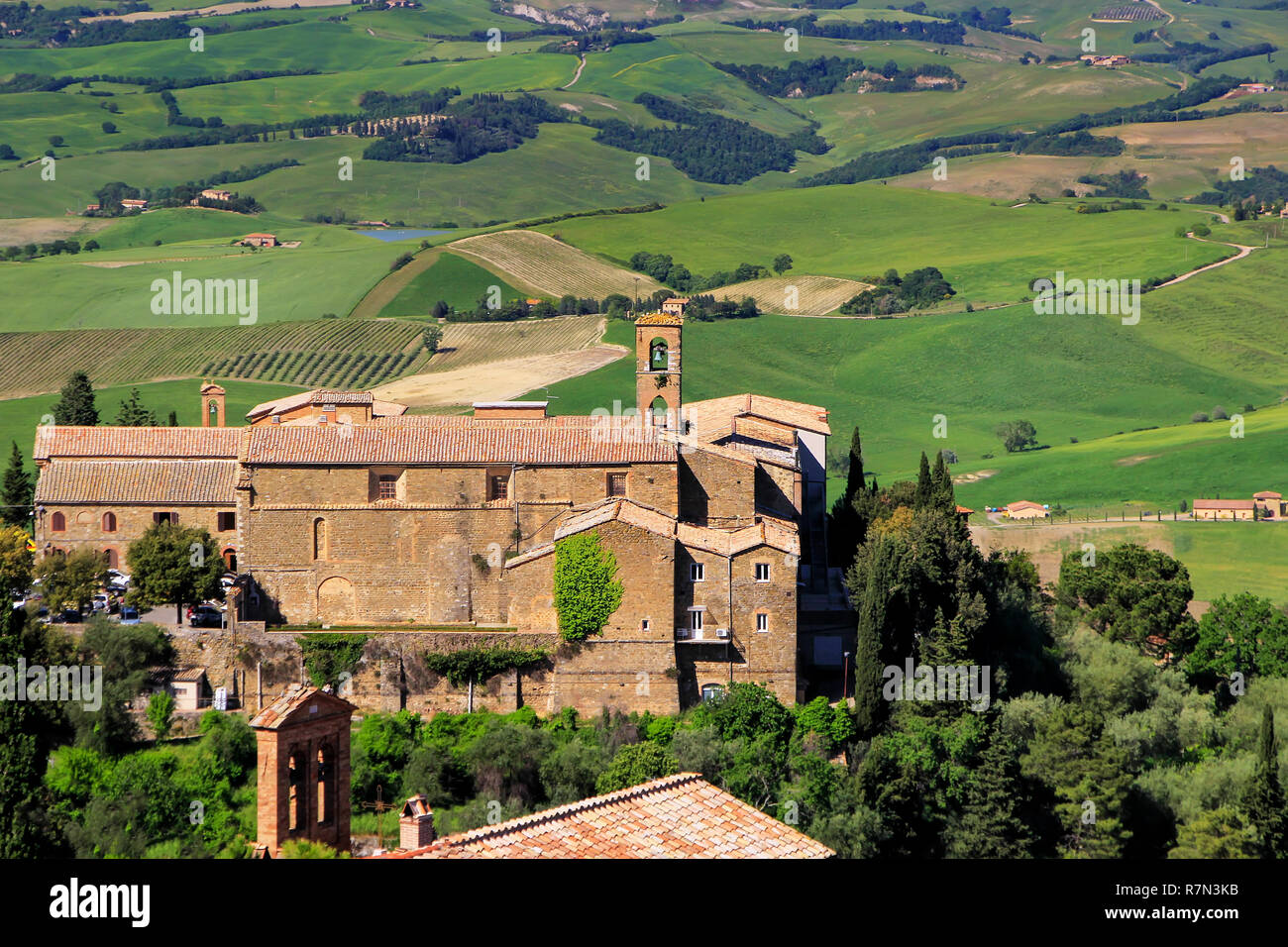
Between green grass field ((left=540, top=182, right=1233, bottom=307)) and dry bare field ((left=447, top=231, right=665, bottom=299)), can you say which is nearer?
dry bare field ((left=447, top=231, right=665, bottom=299))

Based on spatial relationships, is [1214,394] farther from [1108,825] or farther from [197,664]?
[197,664]

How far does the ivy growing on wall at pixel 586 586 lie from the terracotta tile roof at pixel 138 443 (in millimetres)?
14923

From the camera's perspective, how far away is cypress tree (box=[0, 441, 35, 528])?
202 feet

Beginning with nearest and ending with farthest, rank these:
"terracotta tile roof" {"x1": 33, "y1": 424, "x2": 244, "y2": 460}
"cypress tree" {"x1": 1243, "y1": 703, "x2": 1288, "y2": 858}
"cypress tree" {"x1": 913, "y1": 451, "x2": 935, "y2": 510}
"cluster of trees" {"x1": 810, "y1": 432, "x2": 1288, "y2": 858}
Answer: "cypress tree" {"x1": 1243, "y1": 703, "x2": 1288, "y2": 858} < "cluster of trees" {"x1": 810, "y1": 432, "x2": 1288, "y2": 858} < "terracotta tile roof" {"x1": 33, "y1": 424, "x2": 244, "y2": 460} < "cypress tree" {"x1": 913, "y1": 451, "x2": 935, "y2": 510}

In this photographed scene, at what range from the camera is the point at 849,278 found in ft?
469

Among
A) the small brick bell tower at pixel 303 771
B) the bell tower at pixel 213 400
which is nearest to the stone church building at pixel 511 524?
the bell tower at pixel 213 400

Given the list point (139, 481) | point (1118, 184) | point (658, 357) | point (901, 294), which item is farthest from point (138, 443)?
point (1118, 184)

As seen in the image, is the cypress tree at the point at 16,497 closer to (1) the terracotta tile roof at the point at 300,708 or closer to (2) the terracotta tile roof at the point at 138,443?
(2) the terracotta tile roof at the point at 138,443

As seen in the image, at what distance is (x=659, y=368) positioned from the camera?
2105 inches

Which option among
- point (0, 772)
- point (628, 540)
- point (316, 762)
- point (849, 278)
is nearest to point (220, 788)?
point (0, 772)

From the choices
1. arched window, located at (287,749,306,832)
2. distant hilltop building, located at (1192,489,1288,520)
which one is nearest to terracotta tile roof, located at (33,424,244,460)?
arched window, located at (287,749,306,832)

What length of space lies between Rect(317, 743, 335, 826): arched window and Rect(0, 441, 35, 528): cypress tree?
38.6 metres

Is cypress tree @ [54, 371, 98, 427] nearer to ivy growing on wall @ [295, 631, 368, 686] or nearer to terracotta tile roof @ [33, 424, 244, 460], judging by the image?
terracotta tile roof @ [33, 424, 244, 460]

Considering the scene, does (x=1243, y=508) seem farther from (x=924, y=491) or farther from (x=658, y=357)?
(x=658, y=357)
